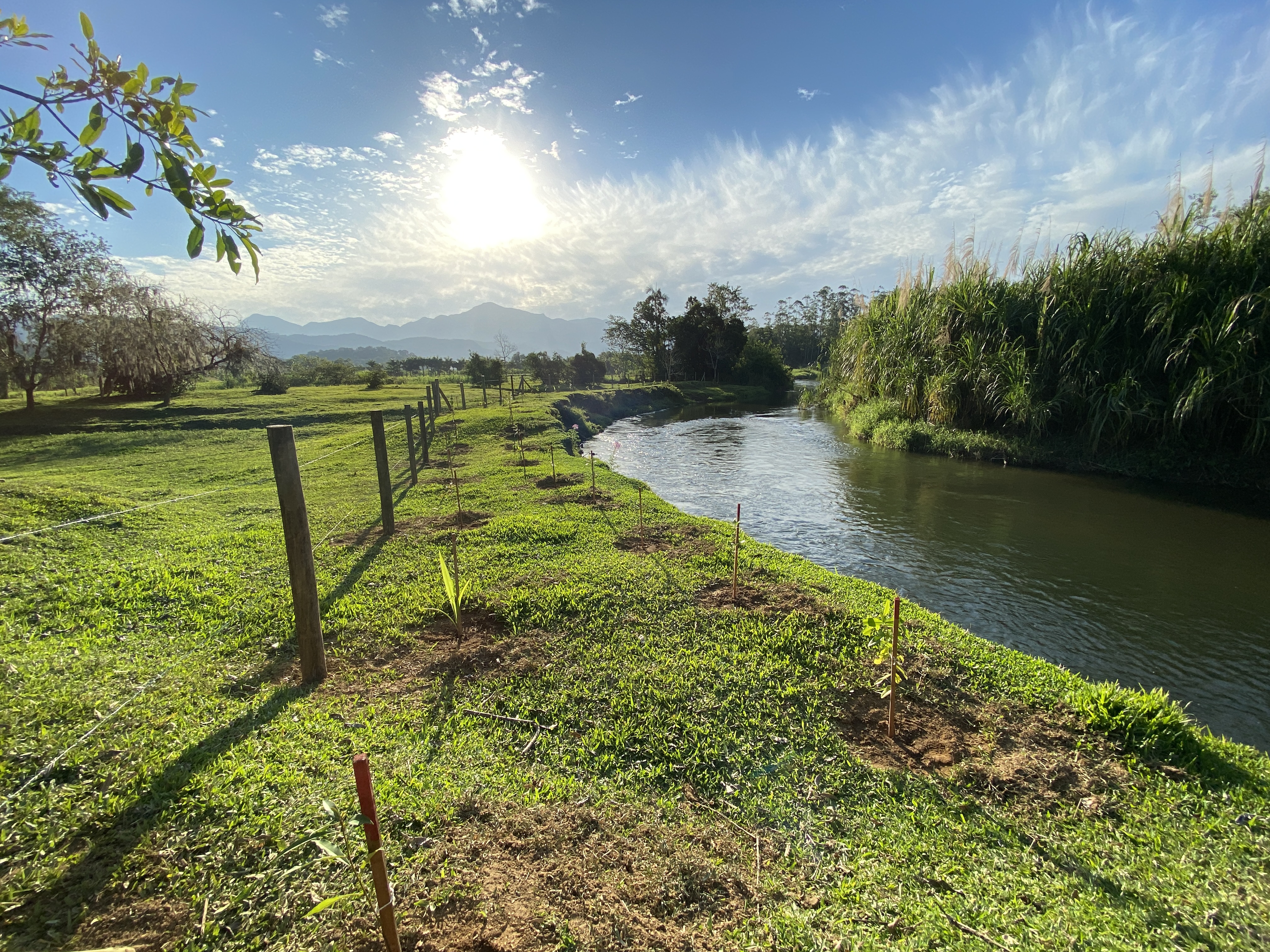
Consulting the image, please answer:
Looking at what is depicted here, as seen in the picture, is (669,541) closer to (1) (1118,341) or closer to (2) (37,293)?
(1) (1118,341)

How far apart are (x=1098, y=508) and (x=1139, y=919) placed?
990 cm

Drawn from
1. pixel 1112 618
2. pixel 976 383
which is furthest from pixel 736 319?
pixel 1112 618

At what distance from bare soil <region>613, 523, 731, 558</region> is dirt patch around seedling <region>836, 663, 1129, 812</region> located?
3184mm

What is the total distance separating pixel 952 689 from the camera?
13.6 feet

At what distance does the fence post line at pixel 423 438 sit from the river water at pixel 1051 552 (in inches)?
209

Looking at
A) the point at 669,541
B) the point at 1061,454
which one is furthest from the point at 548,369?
the point at 669,541

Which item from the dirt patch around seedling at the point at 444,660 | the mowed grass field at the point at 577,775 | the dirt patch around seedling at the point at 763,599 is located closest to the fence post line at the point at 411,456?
the mowed grass field at the point at 577,775

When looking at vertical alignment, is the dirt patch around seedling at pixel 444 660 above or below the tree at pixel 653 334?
below

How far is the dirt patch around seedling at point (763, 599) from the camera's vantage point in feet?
17.6

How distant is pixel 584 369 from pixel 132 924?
42.7 meters

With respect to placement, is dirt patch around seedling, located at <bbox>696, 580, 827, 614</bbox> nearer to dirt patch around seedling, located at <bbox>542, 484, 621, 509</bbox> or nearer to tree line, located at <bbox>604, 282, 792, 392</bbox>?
dirt patch around seedling, located at <bbox>542, 484, 621, 509</bbox>

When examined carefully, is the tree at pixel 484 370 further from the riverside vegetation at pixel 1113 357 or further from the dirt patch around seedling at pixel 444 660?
the dirt patch around seedling at pixel 444 660

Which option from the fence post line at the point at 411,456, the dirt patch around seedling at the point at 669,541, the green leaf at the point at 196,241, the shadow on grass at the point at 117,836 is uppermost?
the green leaf at the point at 196,241

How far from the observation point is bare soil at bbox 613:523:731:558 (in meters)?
7.07
